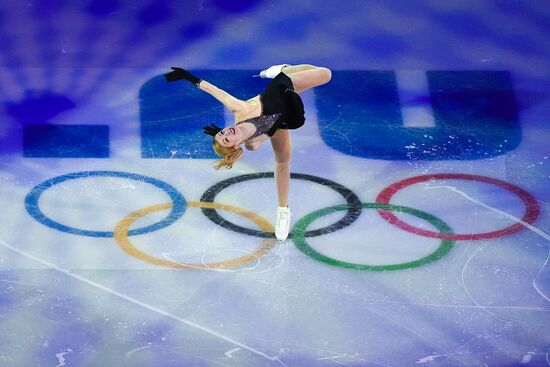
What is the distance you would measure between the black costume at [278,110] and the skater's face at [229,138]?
20cm

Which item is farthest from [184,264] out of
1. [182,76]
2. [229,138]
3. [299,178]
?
[299,178]

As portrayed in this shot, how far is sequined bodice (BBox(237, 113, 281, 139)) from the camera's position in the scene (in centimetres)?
875

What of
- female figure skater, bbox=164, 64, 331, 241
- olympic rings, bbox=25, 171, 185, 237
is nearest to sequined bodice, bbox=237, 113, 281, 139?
female figure skater, bbox=164, 64, 331, 241

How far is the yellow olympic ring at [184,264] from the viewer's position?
913 centimetres

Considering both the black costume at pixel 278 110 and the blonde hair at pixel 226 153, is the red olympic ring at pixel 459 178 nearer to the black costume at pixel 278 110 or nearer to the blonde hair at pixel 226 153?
the black costume at pixel 278 110

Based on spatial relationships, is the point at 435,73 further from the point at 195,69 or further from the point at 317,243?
the point at 317,243

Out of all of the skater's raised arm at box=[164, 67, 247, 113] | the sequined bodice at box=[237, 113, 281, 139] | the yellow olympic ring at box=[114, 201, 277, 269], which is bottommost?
the yellow olympic ring at box=[114, 201, 277, 269]

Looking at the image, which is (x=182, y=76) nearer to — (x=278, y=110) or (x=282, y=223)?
(x=278, y=110)

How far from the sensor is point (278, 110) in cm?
891

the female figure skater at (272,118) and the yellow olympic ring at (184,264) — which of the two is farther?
the yellow olympic ring at (184,264)

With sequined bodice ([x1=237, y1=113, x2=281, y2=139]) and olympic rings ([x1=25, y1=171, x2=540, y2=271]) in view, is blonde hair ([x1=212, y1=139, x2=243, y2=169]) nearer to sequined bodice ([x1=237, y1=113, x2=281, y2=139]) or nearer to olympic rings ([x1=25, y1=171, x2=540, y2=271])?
sequined bodice ([x1=237, y1=113, x2=281, y2=139])

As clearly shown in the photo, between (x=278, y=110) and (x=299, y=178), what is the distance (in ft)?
5.11

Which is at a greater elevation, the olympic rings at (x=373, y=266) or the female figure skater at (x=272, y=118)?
the female figure skater at (x=272, y=118)

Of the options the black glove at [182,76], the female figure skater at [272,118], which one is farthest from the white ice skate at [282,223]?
the black glove at [182,76]
